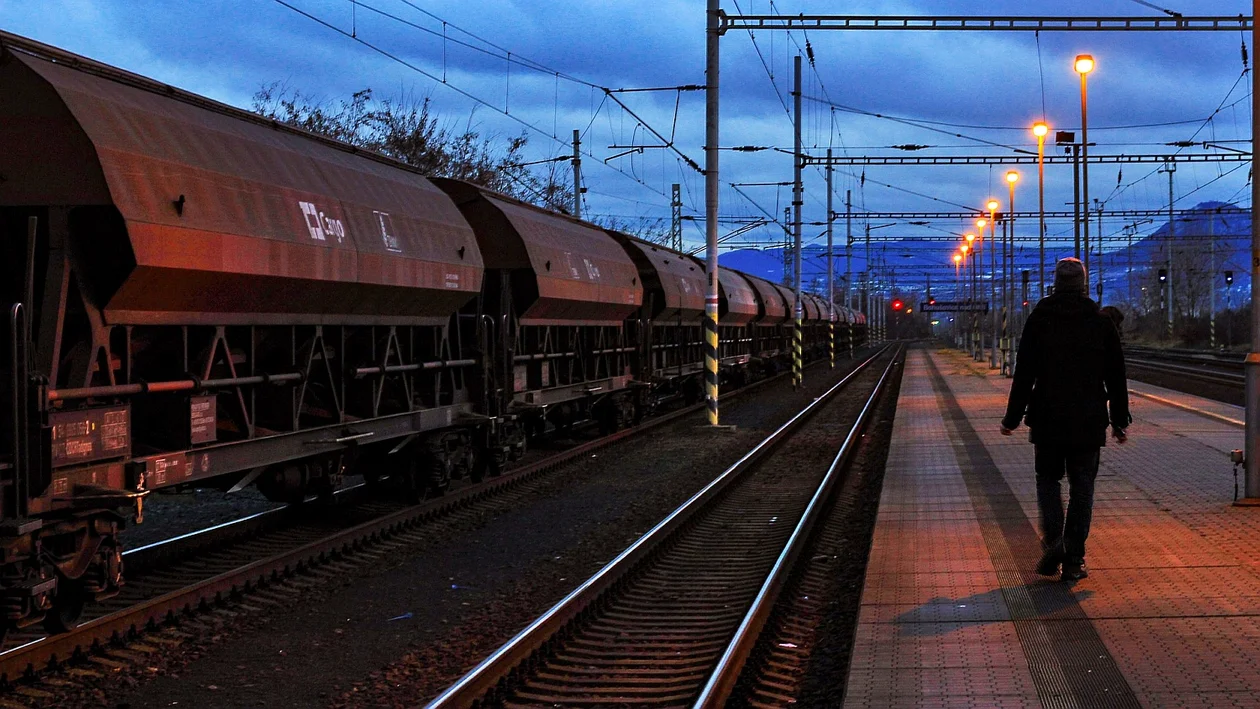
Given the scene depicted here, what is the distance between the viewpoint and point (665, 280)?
2638 cm

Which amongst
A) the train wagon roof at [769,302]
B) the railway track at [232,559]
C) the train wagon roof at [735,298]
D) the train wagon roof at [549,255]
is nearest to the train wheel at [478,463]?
the railway track at [232,559]

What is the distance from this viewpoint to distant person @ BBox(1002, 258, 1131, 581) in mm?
7652

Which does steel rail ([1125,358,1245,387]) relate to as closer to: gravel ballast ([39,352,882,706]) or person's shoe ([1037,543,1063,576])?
gravel ballast ([39,352,882,706])

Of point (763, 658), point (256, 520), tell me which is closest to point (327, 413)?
point (256, 520)

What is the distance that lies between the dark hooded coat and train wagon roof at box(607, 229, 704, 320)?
702 inches

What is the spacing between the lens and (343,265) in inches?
426

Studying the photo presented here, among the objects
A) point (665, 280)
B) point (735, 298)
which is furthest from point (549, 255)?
point (735, 298)

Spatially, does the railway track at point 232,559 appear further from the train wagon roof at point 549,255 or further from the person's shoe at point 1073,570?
the person's shoe at point 1073,570

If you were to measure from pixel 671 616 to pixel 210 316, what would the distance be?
4000 mm

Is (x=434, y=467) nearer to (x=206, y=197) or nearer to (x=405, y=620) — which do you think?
(x=405, y=620)

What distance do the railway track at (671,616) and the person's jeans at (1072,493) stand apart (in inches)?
75.9

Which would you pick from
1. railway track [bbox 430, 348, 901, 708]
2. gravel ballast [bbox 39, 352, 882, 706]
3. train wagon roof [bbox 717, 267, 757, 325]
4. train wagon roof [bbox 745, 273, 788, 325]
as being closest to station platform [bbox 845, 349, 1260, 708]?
railway track [bbox 430, 348, 901, 708]

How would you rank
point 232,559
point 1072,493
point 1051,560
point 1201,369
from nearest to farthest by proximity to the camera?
point 1072,493
point 1051,560
point 232,559
point 1201,369

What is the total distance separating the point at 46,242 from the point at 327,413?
14.3ft
